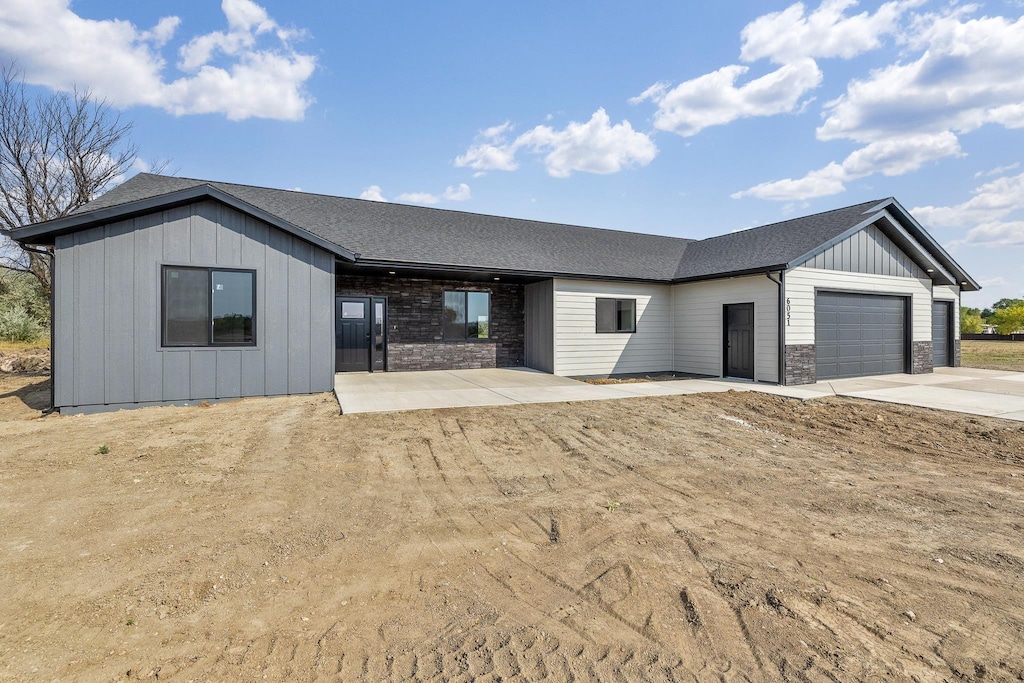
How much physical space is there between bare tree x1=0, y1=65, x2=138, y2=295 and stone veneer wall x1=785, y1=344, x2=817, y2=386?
75.3 ft

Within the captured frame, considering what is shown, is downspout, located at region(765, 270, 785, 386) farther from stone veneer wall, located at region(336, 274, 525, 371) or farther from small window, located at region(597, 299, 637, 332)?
stone veneer wall, located at region(336, 274, 525, 371)

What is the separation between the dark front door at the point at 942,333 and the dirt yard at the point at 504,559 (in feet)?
44.8

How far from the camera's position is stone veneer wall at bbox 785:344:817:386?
10922mm

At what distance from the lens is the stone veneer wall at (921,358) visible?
13641 millimetres

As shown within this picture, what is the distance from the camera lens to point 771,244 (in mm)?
12578

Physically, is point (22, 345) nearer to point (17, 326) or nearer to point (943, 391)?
point (17, 326)

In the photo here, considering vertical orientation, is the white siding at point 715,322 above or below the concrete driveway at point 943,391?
above

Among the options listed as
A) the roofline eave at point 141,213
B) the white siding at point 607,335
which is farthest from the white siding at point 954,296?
the roofline eave at point 141,213

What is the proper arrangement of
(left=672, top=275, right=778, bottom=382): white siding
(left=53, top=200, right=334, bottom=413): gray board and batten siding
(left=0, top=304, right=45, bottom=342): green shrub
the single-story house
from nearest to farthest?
(left=53, top=200, right=334, bottom=413): gray board and batten siding, the single-story house, (left=672, top=275, right=778, bottom=382): white siding, (left=0, top=304, right=45, bottom=342): green shrub

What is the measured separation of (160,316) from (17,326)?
16912 mm

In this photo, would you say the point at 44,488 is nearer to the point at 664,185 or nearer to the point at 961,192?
the point at 664,185

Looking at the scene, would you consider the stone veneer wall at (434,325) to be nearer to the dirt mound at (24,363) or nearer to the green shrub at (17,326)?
the dirt mound at (24,363)

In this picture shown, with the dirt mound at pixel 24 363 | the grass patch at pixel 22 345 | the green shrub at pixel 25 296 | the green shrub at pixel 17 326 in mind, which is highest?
the green shrub at pixel 25 296

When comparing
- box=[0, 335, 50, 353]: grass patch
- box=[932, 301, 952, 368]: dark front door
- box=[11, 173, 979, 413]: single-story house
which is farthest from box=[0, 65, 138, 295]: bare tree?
box=[932, 301, 952, 368]: dark front door
